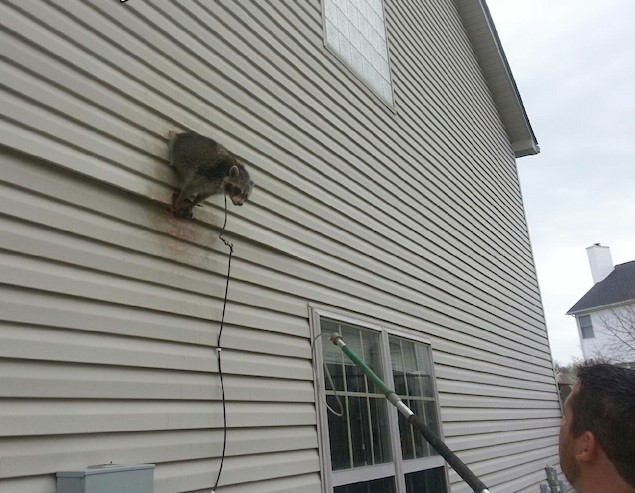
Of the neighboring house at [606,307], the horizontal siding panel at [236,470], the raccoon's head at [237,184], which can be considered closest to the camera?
the horizontal siding panel at [236,470]

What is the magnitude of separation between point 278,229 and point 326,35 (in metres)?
2.18

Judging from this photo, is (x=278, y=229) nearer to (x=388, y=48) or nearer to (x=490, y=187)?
(x=388, y=48)

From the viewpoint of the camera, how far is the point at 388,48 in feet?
22.5

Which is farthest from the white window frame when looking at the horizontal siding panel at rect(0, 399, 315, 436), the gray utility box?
the gray utility box

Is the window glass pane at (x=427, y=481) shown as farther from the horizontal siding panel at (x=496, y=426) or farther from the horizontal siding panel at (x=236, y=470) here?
the horizontal siding panel at (x=236, y=470)

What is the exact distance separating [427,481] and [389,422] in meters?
0.98

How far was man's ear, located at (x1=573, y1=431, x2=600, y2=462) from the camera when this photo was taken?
4.41 ft

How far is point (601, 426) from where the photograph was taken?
4.46 feet

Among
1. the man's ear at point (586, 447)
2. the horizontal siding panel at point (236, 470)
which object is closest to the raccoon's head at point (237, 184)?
the horizontal siding panel at point (236, 470)

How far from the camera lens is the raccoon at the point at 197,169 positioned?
3281 millimetres

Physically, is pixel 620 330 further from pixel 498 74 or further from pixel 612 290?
pixel 498 74

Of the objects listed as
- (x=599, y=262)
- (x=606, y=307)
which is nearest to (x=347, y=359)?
(x=606, y=307)

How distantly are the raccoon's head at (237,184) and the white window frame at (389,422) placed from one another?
3.91ft

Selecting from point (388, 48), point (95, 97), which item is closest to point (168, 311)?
point (95, 97)
